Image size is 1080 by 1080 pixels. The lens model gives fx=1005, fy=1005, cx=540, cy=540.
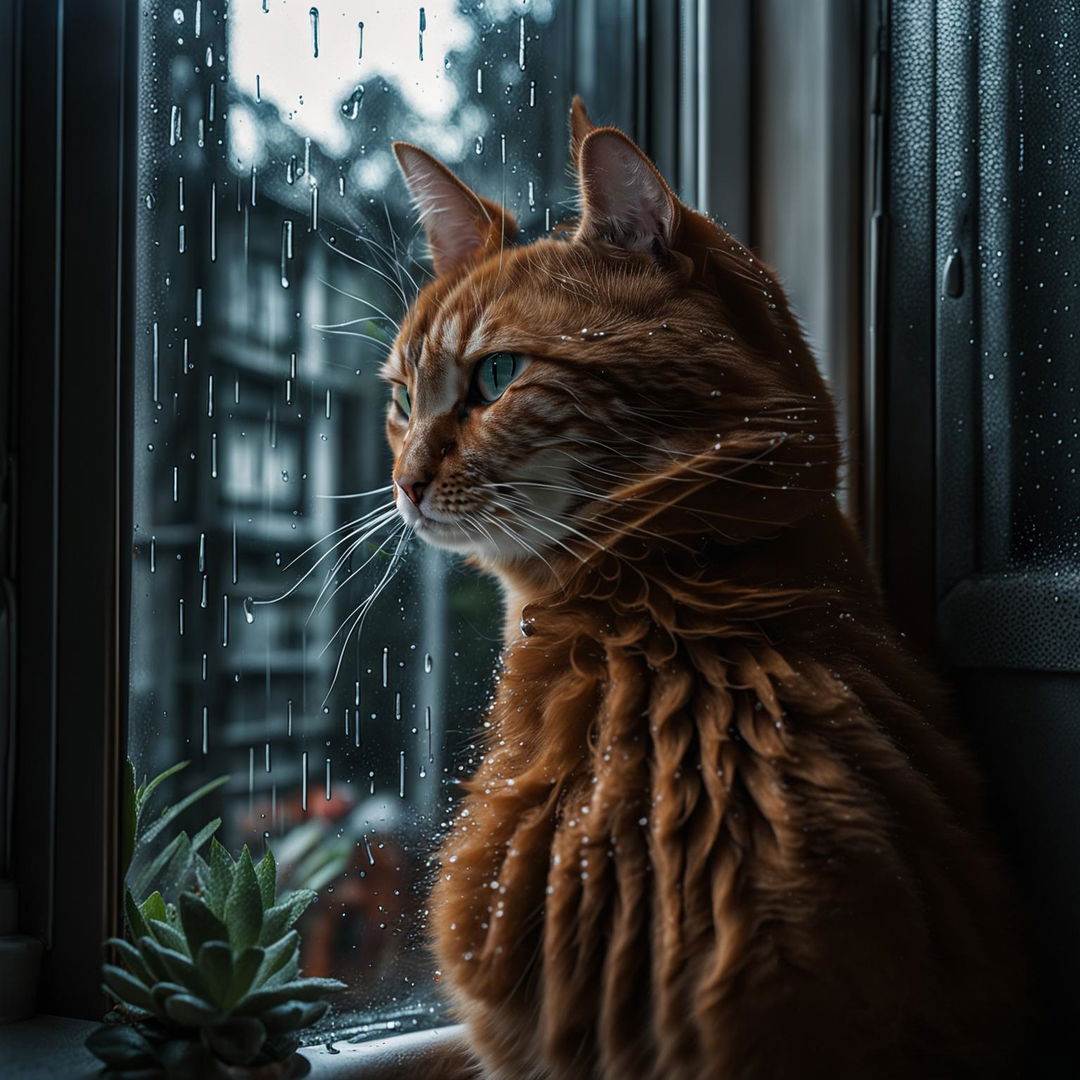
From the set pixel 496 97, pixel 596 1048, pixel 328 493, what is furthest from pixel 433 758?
pixel 496 97

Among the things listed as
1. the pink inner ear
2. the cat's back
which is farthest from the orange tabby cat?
the pink inner ear

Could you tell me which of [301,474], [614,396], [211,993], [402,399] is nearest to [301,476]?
[301,474]

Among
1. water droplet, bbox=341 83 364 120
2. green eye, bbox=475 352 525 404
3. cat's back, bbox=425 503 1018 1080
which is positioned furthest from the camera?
water droplet, bbox=341 83 364 120

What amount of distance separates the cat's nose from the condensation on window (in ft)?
0.47

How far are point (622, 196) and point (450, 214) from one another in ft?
0.87

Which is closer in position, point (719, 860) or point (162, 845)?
point (719, 860)

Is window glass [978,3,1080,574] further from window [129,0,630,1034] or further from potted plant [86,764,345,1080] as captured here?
potted plant [86,764,345,1080]

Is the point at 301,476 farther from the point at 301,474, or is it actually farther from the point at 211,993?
the point at 211,993

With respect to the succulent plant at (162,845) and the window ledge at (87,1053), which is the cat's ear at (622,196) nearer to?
the succulent plant at (162,845)

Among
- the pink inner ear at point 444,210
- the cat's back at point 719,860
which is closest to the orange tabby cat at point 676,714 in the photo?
the cat's back at point 719,860

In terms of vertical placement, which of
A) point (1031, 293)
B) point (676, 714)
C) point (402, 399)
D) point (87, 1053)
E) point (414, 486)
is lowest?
point (87, 1053)

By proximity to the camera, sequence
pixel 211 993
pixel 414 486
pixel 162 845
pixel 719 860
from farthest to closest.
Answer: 1. pixel 162 845
2. pixel 414 486
3. pixel 211 993
4. pixel 719 860

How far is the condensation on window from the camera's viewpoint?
3.43 ft

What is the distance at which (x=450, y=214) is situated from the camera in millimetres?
1111
